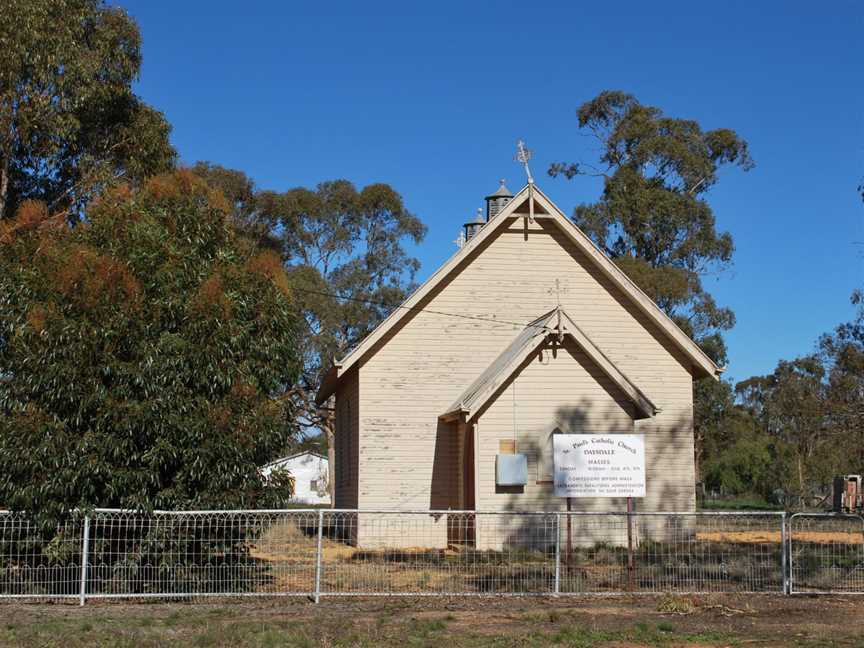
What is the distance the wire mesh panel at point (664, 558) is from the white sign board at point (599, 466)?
549 millimetres

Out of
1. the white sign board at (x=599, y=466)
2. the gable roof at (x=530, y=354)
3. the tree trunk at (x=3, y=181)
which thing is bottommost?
the white sign board at (x=599, y=466)

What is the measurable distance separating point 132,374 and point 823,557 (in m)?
11.6

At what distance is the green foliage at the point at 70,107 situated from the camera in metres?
26.7

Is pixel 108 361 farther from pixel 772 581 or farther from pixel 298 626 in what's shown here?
pixel 772 581

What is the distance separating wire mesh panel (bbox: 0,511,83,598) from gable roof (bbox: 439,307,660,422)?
8659 millimetres

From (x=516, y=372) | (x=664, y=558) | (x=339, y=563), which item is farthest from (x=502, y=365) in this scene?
(x=339, y=563)

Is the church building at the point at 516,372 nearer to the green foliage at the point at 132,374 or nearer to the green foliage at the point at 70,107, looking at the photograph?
the green foliage at the point at 132,374

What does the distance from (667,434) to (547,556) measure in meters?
6.42

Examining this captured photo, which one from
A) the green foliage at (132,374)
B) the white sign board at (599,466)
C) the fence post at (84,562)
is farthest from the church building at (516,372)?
the fence post at (84,562)

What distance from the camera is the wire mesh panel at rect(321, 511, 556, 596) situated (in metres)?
15.4

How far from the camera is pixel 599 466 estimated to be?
53.5 feet

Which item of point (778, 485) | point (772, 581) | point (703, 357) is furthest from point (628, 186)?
point (772, 581)

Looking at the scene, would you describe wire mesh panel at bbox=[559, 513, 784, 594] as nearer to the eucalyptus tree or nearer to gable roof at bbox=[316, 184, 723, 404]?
gable roof at bbox=[316, 184, 723, 404]

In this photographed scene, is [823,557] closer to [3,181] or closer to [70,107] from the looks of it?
[70,107]
